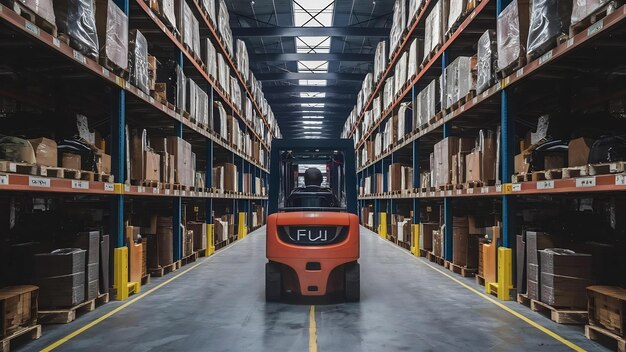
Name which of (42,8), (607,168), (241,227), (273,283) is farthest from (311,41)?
(607,168)

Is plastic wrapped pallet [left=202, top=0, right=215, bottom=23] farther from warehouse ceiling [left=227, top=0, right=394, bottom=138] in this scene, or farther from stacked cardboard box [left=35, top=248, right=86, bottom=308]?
stacked cardboard box [left=35, top=248, right=86, bottom=308]

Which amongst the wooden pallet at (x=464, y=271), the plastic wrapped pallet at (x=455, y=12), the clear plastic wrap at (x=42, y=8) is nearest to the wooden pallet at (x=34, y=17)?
the clear plastic wrap at (x=42, y=8)

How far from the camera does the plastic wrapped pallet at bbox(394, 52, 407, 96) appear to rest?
1081 cm

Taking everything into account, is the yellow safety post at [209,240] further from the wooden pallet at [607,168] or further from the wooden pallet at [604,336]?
the wooden pallet at [607,168]

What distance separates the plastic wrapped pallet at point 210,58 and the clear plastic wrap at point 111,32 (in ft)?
14.3

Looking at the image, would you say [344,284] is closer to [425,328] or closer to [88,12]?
[425,328]

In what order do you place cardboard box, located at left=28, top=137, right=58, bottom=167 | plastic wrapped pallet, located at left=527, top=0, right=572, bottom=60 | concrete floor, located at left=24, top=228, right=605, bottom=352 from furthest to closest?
plastic wrapped pallet, located at left=527, top=0, right=572, bottom=60 → cardboard box, located at left=28, top=137, right=58, bottom=167 → concrete floor, located at left=24, top=228, right=605, bottom=352

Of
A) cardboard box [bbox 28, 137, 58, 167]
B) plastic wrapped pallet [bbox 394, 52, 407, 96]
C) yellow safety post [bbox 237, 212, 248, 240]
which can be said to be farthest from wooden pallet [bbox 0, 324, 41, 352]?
yellow safety post [bbox 237, 212, 248, 240]

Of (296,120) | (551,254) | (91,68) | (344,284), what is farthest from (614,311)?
A: (296,120)

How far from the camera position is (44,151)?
4.30m

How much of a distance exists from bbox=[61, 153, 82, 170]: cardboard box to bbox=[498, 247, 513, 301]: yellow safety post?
16.2 feet

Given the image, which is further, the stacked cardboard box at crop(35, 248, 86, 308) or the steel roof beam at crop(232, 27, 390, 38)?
the steel roof beam at crop(232, 27, 390, 38)

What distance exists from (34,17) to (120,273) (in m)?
3.05

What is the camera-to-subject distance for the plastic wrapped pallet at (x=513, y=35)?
16.8 feet
